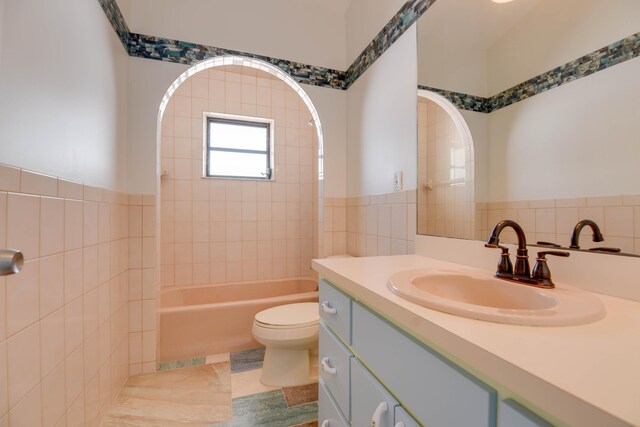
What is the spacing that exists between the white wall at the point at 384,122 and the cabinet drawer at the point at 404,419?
1.06m

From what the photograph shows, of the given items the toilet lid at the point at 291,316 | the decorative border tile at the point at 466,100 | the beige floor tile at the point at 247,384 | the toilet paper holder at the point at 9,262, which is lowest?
the beige floor tile at the point at 247,384

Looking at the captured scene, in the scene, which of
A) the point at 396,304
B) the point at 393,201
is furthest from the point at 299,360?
the point at 396,304

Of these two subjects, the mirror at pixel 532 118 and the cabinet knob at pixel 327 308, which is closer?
the mirror at pixel 532 118

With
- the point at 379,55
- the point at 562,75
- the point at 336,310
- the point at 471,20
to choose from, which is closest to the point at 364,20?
the point at 379,55

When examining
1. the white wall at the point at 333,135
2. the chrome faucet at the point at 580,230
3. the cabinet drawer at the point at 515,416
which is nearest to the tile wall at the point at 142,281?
the white wall at the point at 333,135

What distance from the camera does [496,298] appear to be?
811 millimetres

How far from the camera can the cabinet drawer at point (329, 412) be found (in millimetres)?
862

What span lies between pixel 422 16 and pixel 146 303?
2210 mm

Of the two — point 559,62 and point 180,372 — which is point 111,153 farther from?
point 559,62

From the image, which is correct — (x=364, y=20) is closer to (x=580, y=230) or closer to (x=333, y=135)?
(x=333, y=135)

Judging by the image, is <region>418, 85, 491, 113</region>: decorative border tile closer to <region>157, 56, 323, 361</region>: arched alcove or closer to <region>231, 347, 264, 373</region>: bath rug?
<region>157, 56, 323, 361</region>: arched alcove

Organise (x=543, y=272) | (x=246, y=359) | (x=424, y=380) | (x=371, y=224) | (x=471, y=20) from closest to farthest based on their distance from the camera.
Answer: (x=424, y=380)
(x=543, y=272)
(x=471, y=20)
(x=371, y=224)
(x=246, y=359)

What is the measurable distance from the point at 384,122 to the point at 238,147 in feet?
5.81

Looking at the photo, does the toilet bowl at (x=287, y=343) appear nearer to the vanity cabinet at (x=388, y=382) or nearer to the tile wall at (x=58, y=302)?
the vanity cabinet at (x=388, y=382)
